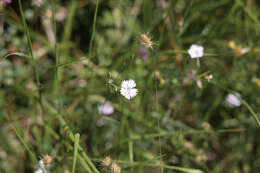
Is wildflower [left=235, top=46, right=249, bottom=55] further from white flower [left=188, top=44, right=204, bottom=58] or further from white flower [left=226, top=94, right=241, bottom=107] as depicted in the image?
white flower [left=188, top=44, right=204, bottom=58]

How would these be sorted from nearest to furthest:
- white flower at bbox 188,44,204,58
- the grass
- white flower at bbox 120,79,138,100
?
white flower at bbox 120,79,138,100
white flower at bbox 188,44,204,58
the grass

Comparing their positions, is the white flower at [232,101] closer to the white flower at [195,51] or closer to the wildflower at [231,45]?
the wildflower at [231,45]

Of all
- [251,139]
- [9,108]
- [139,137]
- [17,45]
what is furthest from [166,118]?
[17,45]

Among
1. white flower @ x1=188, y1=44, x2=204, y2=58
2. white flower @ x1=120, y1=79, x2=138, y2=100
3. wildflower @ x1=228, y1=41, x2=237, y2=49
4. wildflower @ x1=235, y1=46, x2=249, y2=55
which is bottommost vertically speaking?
white flower @ x1=120, y1=79, x2=138, y2=100

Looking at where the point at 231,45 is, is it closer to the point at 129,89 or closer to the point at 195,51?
the point at 195,51

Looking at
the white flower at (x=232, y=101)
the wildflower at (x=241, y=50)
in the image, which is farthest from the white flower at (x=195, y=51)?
the white flower at (x=232, y=101)

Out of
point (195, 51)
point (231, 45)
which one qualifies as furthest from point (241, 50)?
point (195, 51)

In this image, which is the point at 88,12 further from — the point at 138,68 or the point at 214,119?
the point at 214,119

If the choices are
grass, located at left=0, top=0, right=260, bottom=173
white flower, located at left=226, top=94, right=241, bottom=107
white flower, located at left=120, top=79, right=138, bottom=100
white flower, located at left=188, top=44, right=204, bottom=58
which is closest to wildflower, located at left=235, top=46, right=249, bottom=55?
grass, located at left=0, top=0, right=260, bottom=173
